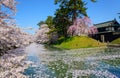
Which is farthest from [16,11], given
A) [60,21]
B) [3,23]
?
[60,21]

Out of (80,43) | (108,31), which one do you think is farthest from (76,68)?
(108,31)

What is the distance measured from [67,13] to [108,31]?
46.5 feet

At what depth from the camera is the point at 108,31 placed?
72375mm

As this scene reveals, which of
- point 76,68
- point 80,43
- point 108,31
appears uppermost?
point 108,31

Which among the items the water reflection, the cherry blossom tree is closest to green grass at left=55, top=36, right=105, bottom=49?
the cherry blossom tree

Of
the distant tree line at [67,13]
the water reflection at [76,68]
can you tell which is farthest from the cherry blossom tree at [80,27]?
the water reflection at [76,68]

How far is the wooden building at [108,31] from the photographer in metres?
69.6

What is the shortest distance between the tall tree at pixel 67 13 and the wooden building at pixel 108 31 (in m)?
9.85

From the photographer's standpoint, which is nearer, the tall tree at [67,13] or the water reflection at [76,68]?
the water reflection at [76,68]

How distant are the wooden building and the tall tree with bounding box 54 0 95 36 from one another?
32.3ft

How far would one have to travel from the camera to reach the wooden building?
69.6 metres

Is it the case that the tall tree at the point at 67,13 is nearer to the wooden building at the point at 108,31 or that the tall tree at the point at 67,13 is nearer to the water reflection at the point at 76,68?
the wooden building at the point at 108,31

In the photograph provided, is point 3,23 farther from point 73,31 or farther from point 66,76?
point 73,31

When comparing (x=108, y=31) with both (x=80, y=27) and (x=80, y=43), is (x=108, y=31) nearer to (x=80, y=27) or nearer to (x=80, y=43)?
(x=80, y=27)
